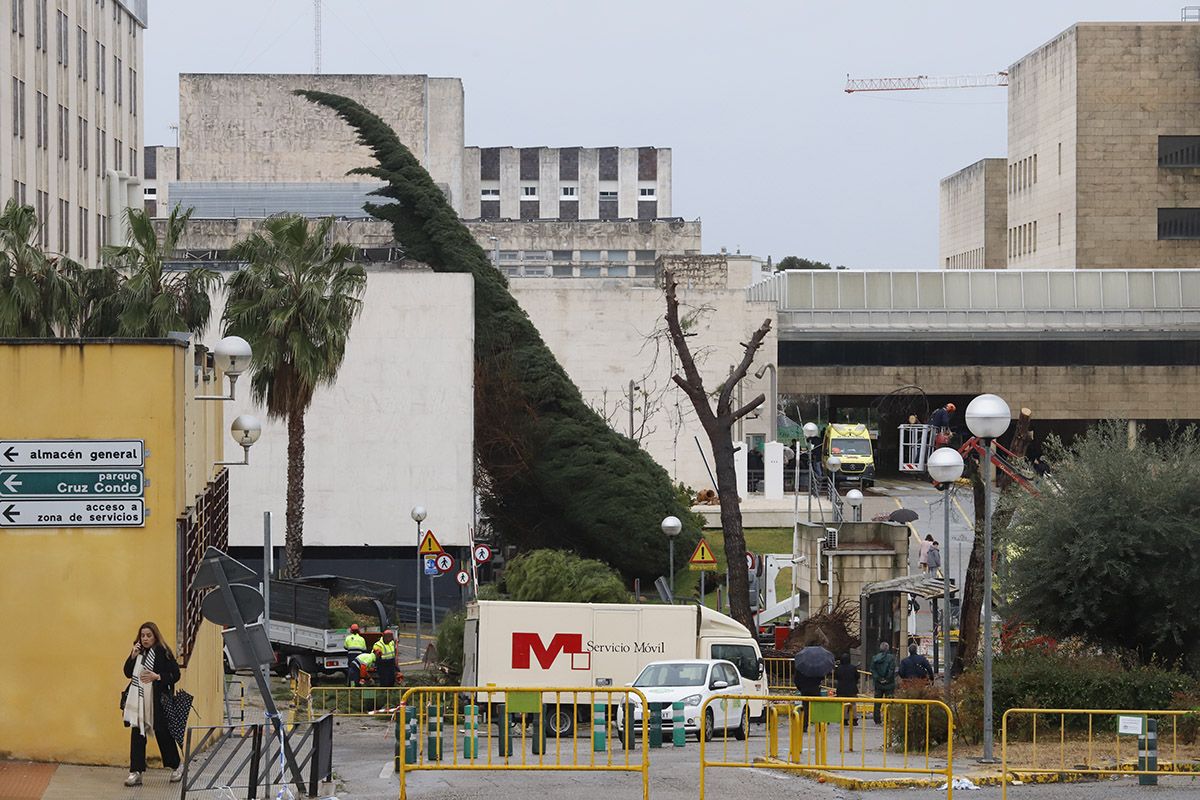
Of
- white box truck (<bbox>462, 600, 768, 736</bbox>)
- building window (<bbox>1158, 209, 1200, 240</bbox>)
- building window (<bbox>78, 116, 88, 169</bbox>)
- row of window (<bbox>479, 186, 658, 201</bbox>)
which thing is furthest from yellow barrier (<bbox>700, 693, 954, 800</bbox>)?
row of window (<bbox>479, 186, 658, 201</bbox>)

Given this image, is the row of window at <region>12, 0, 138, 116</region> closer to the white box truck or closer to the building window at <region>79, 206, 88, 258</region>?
the building window at <region>79, 206, 88, 258</region>

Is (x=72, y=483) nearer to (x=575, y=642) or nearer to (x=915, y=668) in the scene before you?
(x=575, y=642)

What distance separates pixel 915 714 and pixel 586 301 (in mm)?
50343

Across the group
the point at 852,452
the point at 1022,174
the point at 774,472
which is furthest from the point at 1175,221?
the point at 774,472

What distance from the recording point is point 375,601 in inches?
1479

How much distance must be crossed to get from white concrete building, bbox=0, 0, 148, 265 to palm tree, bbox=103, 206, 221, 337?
1429 cm

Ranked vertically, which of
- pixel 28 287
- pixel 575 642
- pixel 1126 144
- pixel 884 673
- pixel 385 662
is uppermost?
pixel 1126 144

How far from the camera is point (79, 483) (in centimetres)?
1733

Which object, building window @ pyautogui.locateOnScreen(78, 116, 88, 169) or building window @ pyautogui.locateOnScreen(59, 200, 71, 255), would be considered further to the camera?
building window @ pyautogui.locateOnScreen(78, 116, 88, 169)

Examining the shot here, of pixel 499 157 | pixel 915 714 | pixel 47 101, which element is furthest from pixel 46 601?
pixel 499 157

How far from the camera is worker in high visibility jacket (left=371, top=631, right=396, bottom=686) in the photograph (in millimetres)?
28844

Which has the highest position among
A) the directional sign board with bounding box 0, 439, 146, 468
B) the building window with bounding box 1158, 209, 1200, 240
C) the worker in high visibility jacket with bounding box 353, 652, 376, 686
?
the building window with bounding box 1158, 209, 1200, 240

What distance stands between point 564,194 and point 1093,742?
115 m

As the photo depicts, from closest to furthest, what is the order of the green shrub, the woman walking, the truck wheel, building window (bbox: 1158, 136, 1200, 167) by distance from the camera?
1. the woman walking
2. the truck wheel
3. the green shrub
4. building window (bbox: 1158, 136, 1200, 167)
